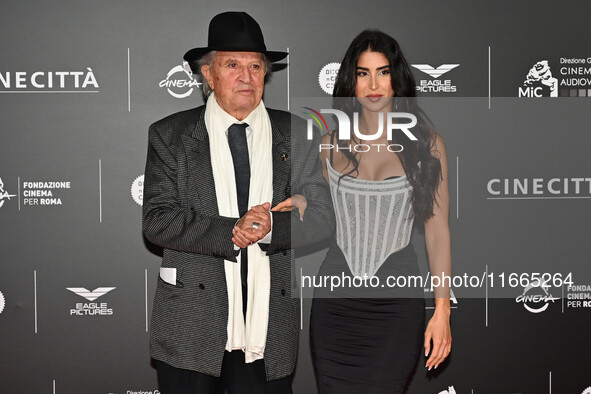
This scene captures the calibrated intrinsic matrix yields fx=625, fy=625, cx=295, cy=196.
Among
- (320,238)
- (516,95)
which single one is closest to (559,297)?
(516,95)

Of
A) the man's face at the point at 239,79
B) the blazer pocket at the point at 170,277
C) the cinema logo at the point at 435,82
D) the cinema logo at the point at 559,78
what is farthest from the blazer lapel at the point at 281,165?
the cinema logo at the point at 559,78

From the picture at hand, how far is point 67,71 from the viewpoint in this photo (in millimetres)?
3289

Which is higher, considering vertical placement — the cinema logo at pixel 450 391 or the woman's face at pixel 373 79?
the woman's face at pixel 373 79

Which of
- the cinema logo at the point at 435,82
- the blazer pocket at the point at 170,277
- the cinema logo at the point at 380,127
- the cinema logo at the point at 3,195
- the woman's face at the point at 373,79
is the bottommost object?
the blazer pocket at the point at 170,277

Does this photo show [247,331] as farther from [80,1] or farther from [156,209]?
[80,1]

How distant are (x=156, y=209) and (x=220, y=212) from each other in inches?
9.1

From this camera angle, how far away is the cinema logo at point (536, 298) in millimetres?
3426

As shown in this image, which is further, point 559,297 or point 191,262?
point 559,297

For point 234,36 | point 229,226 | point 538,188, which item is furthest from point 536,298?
point 234,36

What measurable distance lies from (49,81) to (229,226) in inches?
65.4

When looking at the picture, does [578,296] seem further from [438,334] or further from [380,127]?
[380,127]

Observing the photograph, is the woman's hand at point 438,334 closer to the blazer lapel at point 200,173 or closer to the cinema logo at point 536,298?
the blazer lapel at point 200,173

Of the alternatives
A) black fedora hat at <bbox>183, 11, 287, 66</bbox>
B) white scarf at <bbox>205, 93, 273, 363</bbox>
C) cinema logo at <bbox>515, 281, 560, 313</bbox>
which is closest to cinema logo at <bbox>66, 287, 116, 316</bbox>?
white scarf at <bbox>205, 93, 273, 363</bbox>

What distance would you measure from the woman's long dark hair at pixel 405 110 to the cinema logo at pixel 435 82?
1.02 meters
